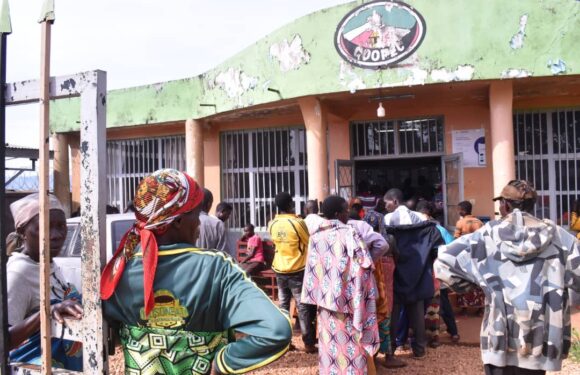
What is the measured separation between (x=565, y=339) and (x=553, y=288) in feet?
1.00

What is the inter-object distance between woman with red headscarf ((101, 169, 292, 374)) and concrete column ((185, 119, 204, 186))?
7.94m

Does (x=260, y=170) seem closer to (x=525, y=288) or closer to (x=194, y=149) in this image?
(x=194, y=149)

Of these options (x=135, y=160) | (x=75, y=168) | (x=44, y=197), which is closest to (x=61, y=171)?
(x=75, y=168)

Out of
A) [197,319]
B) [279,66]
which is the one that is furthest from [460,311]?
[197,319]

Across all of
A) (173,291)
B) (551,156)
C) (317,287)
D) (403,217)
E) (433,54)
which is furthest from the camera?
(551,156)

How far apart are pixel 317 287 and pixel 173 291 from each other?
2.70 m

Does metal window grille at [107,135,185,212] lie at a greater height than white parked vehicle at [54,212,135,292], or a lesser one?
greater

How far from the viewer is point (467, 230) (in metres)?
6.56

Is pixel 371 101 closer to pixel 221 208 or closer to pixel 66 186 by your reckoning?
pixel 221 208

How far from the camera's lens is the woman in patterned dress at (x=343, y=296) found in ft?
13.7

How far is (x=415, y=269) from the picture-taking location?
523cm

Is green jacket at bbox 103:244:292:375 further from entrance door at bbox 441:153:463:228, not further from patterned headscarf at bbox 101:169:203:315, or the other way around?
entrance door at bbox 441:153:463:228

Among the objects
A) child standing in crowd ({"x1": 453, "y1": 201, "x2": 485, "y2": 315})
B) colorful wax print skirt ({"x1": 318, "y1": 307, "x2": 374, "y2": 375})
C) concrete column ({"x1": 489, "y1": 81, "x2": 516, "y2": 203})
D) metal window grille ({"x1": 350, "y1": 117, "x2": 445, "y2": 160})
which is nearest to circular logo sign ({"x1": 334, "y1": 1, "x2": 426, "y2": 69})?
concrete column ({"x1": 489, "y1": 81, "x2": 516, "y2": 203})

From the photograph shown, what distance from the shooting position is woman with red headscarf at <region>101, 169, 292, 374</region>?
67.6 inches
